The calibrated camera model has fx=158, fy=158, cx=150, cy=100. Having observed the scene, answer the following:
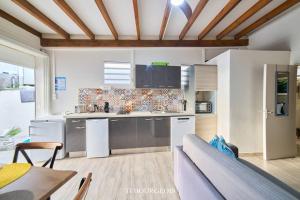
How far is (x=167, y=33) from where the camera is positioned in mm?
3855

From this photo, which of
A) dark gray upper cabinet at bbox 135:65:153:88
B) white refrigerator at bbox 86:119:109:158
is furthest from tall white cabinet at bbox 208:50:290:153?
white refrigerator at bbox 86:119:109:158

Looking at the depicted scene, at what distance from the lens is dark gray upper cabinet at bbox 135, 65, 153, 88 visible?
3825 mm

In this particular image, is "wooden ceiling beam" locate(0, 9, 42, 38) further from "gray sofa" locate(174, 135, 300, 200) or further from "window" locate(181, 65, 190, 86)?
"gray sofa" locate(174, 135, 300, 200)

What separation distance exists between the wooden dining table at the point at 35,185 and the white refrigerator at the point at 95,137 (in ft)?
6.83

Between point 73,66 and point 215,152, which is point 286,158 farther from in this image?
point 73,66

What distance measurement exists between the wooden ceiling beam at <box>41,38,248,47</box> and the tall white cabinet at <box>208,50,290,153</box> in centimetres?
86

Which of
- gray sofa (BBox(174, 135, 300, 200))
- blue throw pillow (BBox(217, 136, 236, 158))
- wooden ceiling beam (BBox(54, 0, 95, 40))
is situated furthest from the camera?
wooden ceiling beam (BBox(54, 0, 95, 40))

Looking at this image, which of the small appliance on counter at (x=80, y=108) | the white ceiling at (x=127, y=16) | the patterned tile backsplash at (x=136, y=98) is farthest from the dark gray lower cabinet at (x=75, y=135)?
the white ceiling at (x=127, y=16)

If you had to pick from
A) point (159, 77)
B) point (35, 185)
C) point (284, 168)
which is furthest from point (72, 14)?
point (284, 168)

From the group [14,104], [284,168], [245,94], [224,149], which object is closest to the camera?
[224,149]

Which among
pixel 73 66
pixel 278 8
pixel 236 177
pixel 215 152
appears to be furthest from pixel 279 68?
pixel 73 66

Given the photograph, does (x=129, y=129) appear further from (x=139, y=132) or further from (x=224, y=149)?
(x=224, y=149)

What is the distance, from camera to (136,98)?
4152 mm

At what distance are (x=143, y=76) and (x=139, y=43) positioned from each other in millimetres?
863
